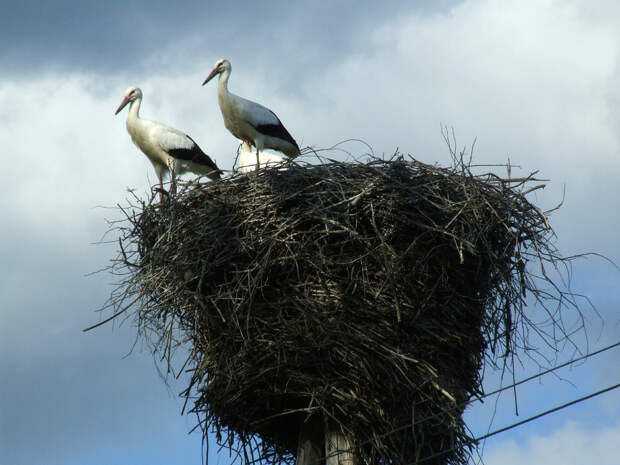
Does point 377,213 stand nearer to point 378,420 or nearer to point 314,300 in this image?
point 314,300

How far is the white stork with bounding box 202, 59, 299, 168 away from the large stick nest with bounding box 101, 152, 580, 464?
10.2ft

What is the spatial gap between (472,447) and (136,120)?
224 inches

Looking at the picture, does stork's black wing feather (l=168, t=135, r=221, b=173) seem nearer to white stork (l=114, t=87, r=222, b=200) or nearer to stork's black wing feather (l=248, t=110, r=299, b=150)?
white stork (l=114, t=87, r=222, b=200)

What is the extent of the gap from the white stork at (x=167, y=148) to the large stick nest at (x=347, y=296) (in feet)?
11.0

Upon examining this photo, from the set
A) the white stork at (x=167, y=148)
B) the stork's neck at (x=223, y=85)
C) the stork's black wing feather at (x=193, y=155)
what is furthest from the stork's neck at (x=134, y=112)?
the stork's neck at (x=223, y=85)

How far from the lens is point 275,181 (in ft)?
23.2

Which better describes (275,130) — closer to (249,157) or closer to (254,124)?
→ (254,124)

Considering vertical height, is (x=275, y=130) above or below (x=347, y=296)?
above

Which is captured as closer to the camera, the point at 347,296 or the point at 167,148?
the point at 347,296

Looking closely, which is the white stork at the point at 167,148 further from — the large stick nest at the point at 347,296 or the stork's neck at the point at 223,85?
the large stick nest at the point at 347,296

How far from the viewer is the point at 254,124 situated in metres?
10.2

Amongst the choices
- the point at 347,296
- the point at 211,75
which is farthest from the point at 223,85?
the point at 347,296

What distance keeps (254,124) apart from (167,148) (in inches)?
36.6

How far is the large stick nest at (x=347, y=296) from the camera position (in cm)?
638
